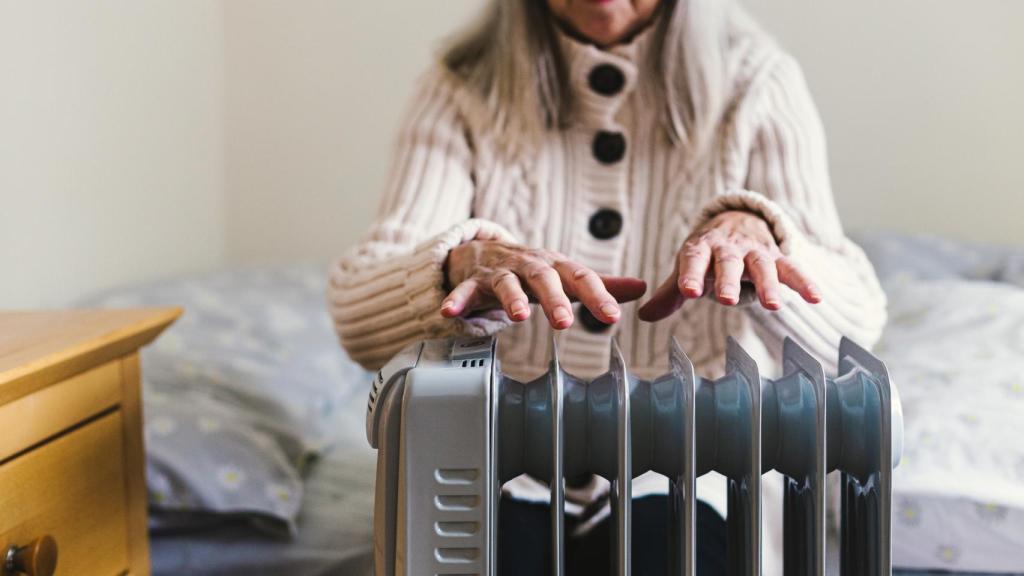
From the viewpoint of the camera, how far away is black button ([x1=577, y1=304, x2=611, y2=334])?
103cm

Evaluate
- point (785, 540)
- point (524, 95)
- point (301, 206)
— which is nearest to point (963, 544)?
point (785, 540)

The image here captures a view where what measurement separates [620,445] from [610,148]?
499 millimetres

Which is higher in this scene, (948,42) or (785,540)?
(948,42)

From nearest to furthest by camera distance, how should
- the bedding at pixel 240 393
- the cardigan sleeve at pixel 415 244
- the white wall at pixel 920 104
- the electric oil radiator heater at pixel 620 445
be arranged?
the electric oil radiator heater at pixel 620 445 → the cardigan sleeve at pixel 415 244 → the bedding at pixel 240 393 → the white wall at pixel 920 104

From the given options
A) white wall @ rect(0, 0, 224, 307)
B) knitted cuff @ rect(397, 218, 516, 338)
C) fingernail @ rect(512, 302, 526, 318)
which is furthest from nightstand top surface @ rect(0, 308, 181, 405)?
white wall @ rect(0, 0, 224, 307)

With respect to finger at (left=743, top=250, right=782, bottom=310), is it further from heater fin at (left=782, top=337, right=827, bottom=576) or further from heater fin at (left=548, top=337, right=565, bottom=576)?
heater fin at (left=548, top=337, right=565, bottom=576)

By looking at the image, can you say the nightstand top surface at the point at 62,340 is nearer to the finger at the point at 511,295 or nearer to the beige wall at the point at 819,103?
the finger at the point at 511,295

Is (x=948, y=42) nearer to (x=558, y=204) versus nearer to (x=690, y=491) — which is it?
(x=558, y=204)

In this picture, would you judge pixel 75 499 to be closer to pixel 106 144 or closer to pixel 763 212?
pixel 763 212

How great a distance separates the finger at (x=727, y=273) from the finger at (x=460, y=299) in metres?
0.18

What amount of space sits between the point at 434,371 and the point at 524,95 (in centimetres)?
52

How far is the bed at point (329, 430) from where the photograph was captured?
1.10 meters

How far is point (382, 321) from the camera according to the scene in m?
0.92

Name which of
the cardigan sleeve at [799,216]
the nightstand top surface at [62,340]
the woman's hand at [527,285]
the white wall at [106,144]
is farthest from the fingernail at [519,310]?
the white wall at [106,144]
